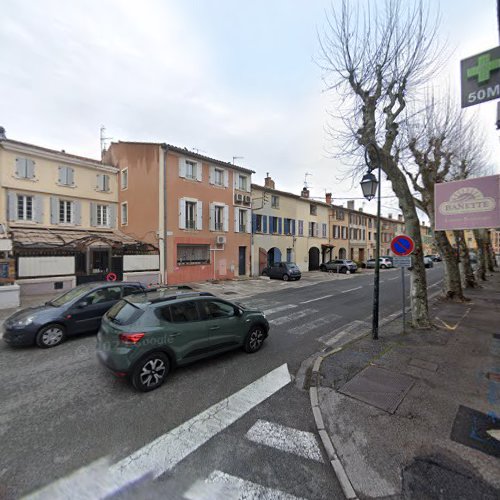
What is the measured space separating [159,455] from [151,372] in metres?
1.50

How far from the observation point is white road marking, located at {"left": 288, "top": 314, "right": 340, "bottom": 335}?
7296 millimetres

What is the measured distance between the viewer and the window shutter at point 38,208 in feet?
52.1

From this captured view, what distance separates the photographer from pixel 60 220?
1692 centimetres

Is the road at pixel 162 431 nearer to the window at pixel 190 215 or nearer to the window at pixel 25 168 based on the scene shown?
the window at pixel 190 215

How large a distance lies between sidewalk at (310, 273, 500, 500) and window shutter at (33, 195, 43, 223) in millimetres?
18715

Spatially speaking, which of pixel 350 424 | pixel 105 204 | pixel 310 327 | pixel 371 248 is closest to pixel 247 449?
pixel 350 424

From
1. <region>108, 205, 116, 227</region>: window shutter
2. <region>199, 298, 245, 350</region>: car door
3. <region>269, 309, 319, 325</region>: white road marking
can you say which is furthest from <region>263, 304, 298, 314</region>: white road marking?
<region>108, 205, 116, 227</region>: window shutter

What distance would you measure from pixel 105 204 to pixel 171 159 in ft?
21.3

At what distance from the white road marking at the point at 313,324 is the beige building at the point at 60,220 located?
1101 centimetres

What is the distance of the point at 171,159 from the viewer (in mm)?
17156

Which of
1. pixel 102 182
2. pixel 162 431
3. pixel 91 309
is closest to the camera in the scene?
pixel 162 431

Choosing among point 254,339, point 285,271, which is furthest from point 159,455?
point 285,271

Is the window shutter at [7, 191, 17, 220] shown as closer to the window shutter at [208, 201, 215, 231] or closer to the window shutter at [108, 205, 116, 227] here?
the window shutter at [108, 205, 116, 227]

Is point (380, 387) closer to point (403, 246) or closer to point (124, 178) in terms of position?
point (403, 246)
